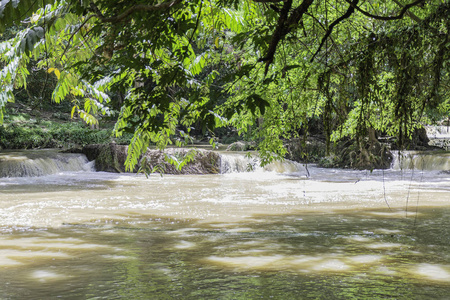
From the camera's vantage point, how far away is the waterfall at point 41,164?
17000 mm

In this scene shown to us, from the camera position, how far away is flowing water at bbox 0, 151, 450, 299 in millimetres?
4070

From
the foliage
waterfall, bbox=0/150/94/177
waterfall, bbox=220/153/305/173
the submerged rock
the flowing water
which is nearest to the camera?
the flowing water

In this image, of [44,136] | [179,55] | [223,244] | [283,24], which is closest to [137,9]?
[179,55]

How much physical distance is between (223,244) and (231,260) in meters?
0.89

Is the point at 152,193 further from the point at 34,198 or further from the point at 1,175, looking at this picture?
the point at 1,175

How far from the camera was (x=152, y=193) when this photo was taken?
1296 cm

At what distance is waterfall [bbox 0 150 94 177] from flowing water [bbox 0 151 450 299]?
3691 millimetres

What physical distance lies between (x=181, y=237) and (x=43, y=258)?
1934mm

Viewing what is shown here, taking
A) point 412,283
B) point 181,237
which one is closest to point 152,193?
point 181,237

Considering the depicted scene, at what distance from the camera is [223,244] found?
6012mm

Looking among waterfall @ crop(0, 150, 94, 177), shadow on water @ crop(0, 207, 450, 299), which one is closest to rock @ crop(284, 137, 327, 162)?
waterfall @ crop(0, 150, 94, 177)

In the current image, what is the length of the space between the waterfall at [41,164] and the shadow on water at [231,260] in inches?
406

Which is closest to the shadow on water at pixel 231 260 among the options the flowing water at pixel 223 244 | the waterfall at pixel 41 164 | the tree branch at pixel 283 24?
the flowing water at pixel 223 244

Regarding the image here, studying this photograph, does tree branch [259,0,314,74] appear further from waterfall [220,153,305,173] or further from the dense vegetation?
waterfall [220,153,305,173]
